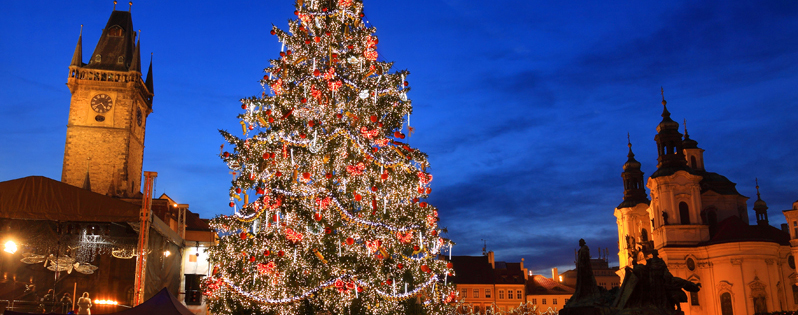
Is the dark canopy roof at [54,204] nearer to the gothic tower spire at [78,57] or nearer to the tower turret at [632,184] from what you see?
the gothic tower spire at [78,57]

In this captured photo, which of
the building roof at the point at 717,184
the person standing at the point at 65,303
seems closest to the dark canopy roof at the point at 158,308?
the person standing at the point at 65,303

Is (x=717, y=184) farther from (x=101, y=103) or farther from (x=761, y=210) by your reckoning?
(x=101, y=103)

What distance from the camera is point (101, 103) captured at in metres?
50.5

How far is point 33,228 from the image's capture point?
17406 mm

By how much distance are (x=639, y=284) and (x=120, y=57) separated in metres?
52.9

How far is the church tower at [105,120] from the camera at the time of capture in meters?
49.0

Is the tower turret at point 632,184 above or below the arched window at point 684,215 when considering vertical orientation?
above

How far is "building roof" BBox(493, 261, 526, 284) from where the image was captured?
6056 centimetres

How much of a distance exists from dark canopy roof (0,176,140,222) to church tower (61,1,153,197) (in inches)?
1345

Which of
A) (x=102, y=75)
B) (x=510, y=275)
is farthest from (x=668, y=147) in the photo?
(x=102, y=75)

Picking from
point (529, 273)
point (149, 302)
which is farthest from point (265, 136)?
point (529, 273)

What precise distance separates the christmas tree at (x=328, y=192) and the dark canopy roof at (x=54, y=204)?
11.4 ft

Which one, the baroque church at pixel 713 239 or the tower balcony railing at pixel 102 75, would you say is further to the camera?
the tower balcony railing at pixel 102 75

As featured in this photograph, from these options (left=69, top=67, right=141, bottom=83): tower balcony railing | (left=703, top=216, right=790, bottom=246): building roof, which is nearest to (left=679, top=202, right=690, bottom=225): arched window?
(left=703, top=216, right=790, bottom=246): building roof
